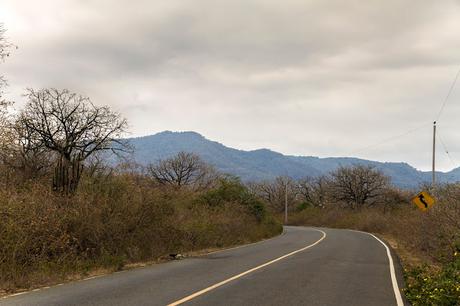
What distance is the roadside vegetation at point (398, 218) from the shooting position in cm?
1172


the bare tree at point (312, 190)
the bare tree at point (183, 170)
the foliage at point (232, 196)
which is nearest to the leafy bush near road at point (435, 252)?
the foliage at point (232, 196)

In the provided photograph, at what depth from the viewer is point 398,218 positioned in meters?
43.7

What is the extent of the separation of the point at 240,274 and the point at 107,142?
1844cm

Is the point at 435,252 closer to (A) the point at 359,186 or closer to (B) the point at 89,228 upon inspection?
(B) the point at 89,228

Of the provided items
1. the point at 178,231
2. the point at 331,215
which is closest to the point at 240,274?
the point at 178,231

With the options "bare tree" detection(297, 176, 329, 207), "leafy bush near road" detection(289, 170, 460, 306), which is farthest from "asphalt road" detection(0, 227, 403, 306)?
"bare tree" detection(297, 176, 329, 207)

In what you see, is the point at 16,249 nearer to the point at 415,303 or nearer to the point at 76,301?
the point at 76,301

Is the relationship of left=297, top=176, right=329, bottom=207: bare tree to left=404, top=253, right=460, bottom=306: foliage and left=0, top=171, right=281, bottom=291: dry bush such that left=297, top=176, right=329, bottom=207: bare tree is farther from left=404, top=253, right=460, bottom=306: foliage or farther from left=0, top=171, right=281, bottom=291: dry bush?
left=404, top=253, right=460, bottom=306: foliage

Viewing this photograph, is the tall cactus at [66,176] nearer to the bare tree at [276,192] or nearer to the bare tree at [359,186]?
the bare tree at [359,186]

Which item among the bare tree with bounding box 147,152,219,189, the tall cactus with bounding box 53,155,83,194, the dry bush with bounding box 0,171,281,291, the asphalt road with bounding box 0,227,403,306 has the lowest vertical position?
the asphalt road with bounding box 0,227,403,306

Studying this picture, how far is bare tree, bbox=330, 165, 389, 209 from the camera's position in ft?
295

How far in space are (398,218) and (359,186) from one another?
4757 cm

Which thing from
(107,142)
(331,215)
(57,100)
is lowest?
(331,215)

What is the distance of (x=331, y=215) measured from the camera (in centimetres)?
7556
